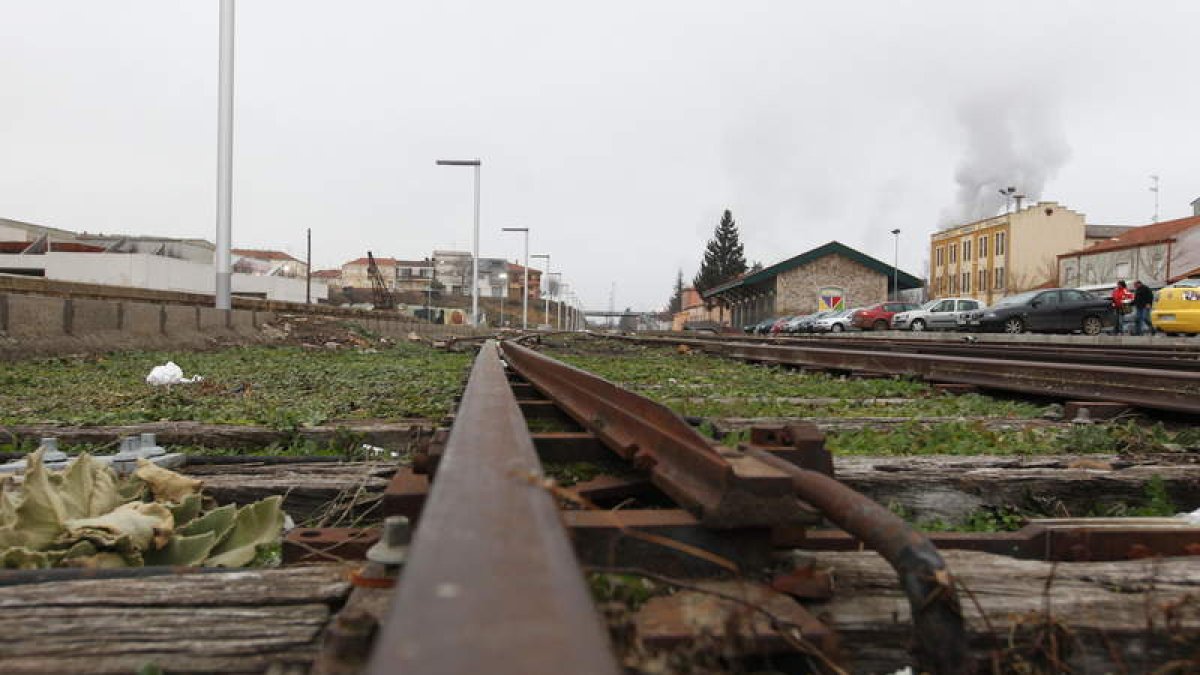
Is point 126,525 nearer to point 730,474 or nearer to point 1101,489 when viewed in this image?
point 730,474

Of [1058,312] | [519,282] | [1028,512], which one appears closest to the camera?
[1028,512]

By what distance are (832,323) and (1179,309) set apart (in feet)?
63.7

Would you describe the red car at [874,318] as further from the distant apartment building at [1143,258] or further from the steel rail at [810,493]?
the steel rail at [810,493]

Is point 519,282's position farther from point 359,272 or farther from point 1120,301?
point 1120,301

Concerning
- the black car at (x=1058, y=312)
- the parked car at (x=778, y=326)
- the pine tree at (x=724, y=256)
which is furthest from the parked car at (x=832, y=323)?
the pine tree at (x=724, y=256)

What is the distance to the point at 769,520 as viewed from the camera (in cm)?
132

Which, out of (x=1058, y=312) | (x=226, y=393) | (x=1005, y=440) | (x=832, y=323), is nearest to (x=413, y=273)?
(x=832, y=323)

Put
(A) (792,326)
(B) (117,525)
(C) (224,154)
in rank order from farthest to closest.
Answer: (A) (792,326), (C) (224,154), (B) (117,525)

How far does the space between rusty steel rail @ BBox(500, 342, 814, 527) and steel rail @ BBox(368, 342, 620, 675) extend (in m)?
0.35

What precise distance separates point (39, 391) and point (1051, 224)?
74.0 meters

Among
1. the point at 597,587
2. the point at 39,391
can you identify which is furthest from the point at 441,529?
the point at 39,391

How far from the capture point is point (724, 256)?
100 m

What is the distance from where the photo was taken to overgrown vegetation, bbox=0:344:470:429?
4270 mm

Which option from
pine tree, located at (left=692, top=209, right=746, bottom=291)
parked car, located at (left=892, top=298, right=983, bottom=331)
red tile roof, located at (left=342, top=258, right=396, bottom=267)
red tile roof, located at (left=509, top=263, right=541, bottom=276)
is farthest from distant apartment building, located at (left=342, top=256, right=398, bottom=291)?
parked car, located at (left=892, top=298, right=983, bottom=331)
